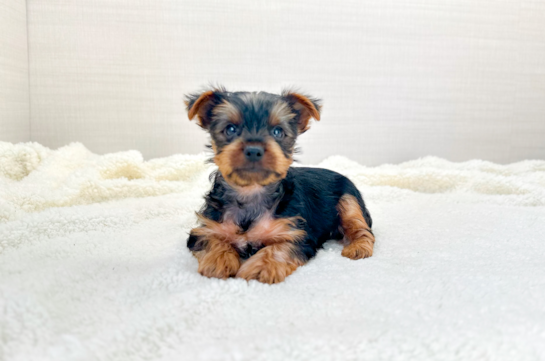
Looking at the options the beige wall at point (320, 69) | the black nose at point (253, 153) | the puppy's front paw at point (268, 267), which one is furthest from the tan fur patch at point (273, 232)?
the beige wall at point (320, 69)

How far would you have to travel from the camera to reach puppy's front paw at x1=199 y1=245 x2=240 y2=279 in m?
1.74

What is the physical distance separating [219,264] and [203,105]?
777mm

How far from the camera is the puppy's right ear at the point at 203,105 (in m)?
1.92

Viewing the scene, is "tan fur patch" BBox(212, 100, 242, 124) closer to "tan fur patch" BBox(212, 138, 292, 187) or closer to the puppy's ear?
"tan fur patch" BBox(212, 138, 292, 187)

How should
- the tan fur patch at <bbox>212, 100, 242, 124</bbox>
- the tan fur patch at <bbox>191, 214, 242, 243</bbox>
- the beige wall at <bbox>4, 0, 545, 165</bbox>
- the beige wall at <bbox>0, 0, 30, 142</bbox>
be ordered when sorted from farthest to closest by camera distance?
the beige wall at <bbox>4, 0, 545, 165</bbox>, the beige wall at <bbox>0, 0, 30, 142</bbox>, the tan fur patch at <bbox>191, 214, 242, 243</bbox>, the tan fur patch at <bbox>212, 100, 242, 124</bbox>

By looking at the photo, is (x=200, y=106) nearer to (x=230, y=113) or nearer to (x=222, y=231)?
(x=230, y=113)

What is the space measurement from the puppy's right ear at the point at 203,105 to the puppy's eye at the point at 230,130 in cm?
17

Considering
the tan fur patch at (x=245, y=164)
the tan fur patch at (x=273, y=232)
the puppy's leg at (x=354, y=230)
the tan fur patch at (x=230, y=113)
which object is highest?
the tan fur patch at (x=230, y=113)

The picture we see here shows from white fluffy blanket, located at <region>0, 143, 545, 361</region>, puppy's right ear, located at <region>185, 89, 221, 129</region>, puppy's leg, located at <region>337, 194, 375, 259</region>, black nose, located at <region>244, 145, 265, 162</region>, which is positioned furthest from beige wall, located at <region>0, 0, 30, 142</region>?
puppy's leg, located at <region>337, 194, 375, 259</region>

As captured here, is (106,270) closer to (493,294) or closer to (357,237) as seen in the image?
(357,237)

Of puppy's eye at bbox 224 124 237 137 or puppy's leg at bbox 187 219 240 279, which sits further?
puppy's eye at bbox 224 124 237 137

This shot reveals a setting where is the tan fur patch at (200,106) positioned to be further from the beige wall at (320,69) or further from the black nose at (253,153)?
the beige wall at (320,69)

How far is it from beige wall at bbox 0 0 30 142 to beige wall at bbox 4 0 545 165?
0.10 m

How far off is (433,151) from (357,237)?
2.98 m
